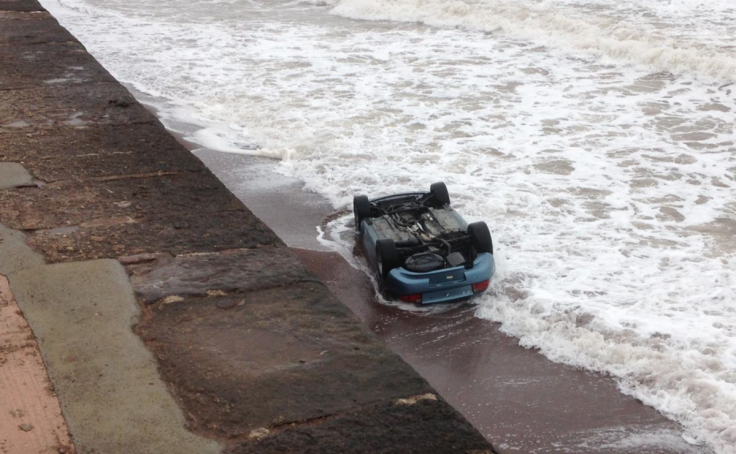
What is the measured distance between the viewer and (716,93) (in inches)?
473

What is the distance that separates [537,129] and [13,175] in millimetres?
6899

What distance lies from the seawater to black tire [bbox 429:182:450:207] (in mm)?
598

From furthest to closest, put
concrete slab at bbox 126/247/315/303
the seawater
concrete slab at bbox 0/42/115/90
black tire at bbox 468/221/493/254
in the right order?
concrete slab at bbox 0/42/115/90, black tire at bbox 468/221/493/254, the seawater, concrete slab at bbox 126/247/315/303

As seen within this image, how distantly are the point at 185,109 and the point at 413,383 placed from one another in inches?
350

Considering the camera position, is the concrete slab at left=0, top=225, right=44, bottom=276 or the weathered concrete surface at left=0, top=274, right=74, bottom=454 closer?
the weathered concrete surface at left=0, top=274, right=74, bottom=454

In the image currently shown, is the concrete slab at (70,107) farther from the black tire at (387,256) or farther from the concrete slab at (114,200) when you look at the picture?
the black tire at (387,256)

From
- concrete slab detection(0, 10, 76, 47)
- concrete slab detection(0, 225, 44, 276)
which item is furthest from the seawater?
Answer: concrete slab detection(0, 225, 44, 276)

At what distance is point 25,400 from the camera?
258 cm

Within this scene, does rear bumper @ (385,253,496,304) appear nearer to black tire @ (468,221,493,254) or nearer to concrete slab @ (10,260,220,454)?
black tire @ (468,221,493,254)

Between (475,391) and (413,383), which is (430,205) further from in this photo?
(413,383)

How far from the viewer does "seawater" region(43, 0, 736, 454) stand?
5793mm

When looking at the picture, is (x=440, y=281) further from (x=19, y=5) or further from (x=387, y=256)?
(x=19, y=5)

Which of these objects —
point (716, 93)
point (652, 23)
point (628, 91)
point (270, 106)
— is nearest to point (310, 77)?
point (270, 106)

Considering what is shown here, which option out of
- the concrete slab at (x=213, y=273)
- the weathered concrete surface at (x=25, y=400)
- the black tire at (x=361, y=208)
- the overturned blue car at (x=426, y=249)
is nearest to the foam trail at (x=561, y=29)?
the overturned blue car at (x=426, y=249)
